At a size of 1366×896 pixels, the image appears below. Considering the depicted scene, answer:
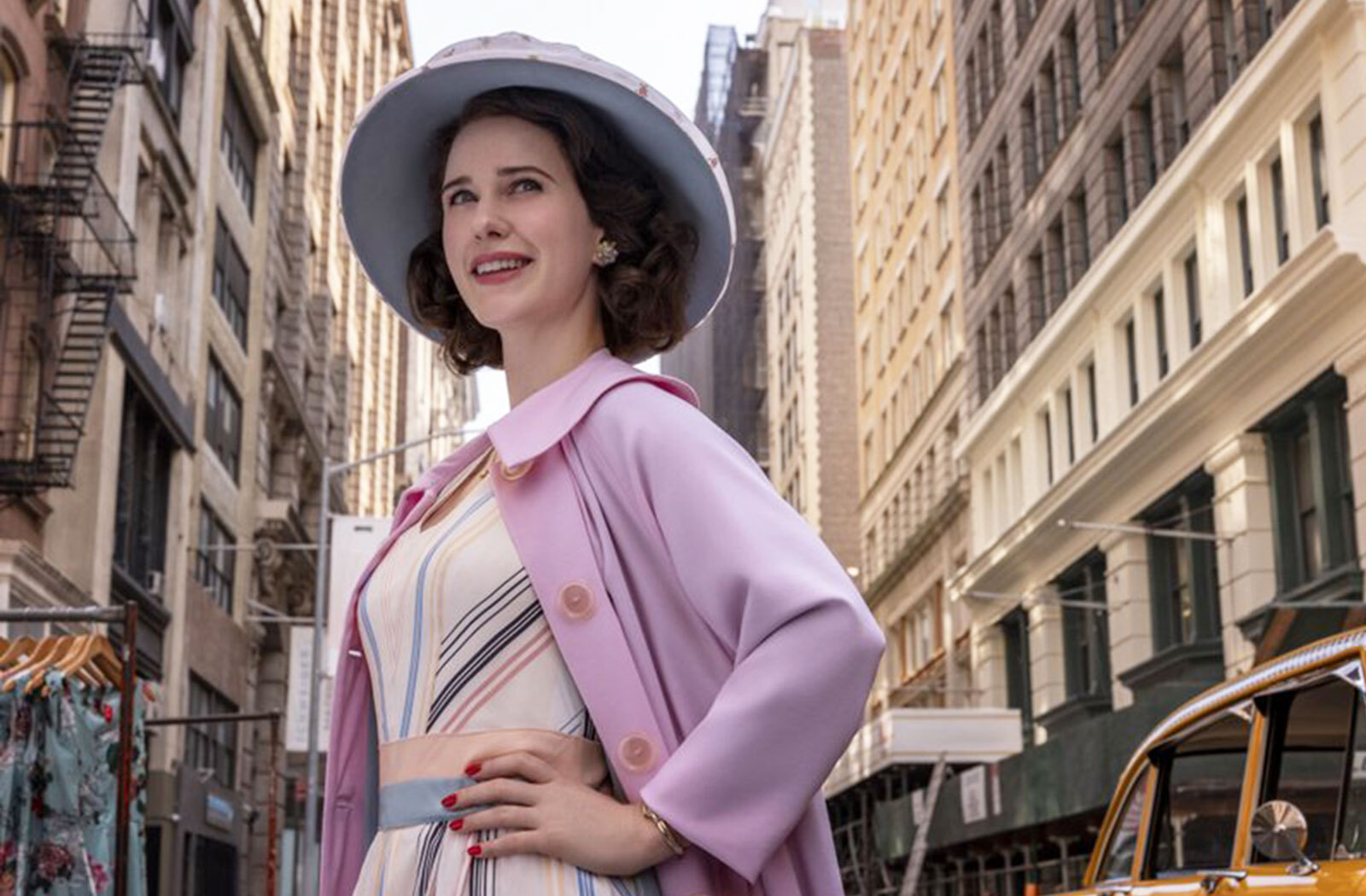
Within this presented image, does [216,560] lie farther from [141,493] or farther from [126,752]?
[126,752]

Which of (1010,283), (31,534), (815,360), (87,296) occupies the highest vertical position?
(815,360)

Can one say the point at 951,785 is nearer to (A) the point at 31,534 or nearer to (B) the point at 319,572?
(B) the point at 319,572

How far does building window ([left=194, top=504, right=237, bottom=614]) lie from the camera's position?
39188 millimetres

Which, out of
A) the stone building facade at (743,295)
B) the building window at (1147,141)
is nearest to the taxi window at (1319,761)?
the building window at (1147,141)

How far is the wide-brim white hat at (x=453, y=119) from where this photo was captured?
2766 millimetres

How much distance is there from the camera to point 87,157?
25.5 metres

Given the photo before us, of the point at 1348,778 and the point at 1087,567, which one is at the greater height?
the point at 1087,567

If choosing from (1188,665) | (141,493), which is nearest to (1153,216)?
(1188,665)

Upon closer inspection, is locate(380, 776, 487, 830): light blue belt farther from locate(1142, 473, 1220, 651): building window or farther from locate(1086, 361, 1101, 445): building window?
locate(1086, 361, 1101, 445): building window

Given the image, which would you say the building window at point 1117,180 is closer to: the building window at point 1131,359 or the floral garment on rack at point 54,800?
the building window at point 1131,359

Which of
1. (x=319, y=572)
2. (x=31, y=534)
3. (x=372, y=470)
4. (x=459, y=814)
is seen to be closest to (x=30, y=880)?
(x=459, y=814)

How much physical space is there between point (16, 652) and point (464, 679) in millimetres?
10424

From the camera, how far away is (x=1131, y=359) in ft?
123

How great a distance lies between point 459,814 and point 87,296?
84.6 feet
